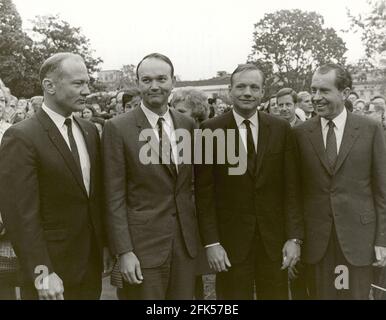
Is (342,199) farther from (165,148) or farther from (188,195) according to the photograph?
(165,148)

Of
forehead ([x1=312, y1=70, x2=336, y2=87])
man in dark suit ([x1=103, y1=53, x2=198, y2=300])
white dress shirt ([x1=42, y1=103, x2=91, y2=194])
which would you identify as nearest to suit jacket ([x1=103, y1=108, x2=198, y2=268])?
man in dark suit ([x1=103, y1=53, x2=198, y2=300])

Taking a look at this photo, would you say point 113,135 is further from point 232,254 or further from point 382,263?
point 382,263

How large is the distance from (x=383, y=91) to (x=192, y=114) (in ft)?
43.2

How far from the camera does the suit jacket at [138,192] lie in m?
3.30

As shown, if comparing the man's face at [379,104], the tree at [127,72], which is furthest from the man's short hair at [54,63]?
the tree at [127,72]

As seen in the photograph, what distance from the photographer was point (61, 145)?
317 centimetres

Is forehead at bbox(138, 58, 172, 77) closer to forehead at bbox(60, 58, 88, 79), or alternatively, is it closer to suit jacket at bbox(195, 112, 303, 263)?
forehead at bbox(60, 58, 88, 79)

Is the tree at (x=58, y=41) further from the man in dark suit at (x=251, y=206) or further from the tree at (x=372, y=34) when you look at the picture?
the man in dark suit at (x=251, y=206)

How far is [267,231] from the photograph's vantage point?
3646mm

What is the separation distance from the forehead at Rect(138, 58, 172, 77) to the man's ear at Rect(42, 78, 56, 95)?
58cm

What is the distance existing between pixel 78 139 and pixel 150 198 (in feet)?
2.01

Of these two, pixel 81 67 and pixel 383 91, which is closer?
pixel 81 67
